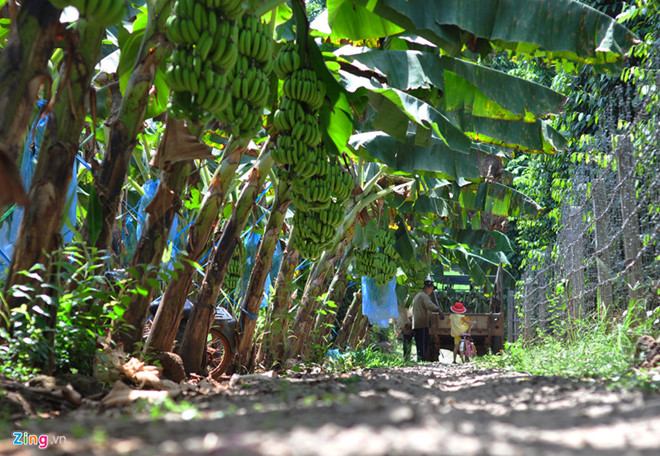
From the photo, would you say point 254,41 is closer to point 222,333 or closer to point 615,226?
point 222,333

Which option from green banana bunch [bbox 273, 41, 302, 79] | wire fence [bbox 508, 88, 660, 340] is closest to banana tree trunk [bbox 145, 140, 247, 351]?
green banana bunch [bbox 273, 41, 302, 79]

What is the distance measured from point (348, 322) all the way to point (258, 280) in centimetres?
929

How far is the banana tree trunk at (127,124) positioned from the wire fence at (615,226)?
4113 millimetres

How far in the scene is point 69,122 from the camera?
3.82m

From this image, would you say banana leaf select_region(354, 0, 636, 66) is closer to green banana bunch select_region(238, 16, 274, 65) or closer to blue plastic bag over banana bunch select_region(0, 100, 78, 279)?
green banana bunch select_region(238, 16, 274, 65)

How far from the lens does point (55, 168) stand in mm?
3697

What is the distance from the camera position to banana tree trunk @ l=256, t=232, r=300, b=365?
739 cm

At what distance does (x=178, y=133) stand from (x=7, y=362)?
1.81 m

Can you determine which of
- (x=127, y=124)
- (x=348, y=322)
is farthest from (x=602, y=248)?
(x=348, y=322)

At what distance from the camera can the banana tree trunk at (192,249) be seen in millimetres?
4930

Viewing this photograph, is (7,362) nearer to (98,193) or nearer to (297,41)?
(98,193)

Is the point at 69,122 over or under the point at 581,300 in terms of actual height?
over

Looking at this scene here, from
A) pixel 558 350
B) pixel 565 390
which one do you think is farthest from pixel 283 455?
pixel 558 350

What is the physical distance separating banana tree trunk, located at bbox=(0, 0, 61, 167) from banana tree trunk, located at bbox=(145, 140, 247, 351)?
1628 millimetres
